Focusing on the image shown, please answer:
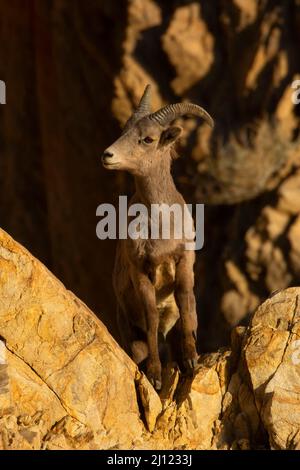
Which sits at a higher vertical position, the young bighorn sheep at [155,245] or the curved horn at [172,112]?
the curved horn at [172,112]

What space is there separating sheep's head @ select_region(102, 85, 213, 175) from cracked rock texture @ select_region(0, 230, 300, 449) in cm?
126

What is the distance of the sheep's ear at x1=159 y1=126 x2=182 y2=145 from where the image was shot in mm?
7502

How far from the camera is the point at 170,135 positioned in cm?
755

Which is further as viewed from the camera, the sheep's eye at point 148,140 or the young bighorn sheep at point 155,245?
the sheep's eye at point 148,140

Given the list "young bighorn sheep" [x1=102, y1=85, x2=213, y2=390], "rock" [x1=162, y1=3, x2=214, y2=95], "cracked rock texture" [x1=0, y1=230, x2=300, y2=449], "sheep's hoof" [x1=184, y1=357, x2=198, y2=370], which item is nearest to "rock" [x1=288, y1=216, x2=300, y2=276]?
"rock" [x1=162, y1=3, x2=214, y2=95]

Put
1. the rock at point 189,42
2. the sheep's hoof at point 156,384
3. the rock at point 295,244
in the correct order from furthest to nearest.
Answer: the rock at point 189,42, the rock at point 295,244, the sheep's hoof at point 156,384

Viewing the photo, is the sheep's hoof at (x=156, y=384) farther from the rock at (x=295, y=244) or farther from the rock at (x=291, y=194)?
the rock at (x=291, y=194)

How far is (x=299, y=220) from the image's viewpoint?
10.3 m

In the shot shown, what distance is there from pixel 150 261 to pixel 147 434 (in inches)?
55.2

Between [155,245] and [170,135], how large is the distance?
0.83 m

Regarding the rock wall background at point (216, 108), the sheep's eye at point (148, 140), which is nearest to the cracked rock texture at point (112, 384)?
the sheep's eye at point (148, 140)

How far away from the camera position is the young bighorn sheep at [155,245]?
739 centimetres

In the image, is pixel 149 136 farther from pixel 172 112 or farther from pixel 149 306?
pixel 149 306

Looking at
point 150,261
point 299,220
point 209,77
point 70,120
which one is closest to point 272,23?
point 209,77
